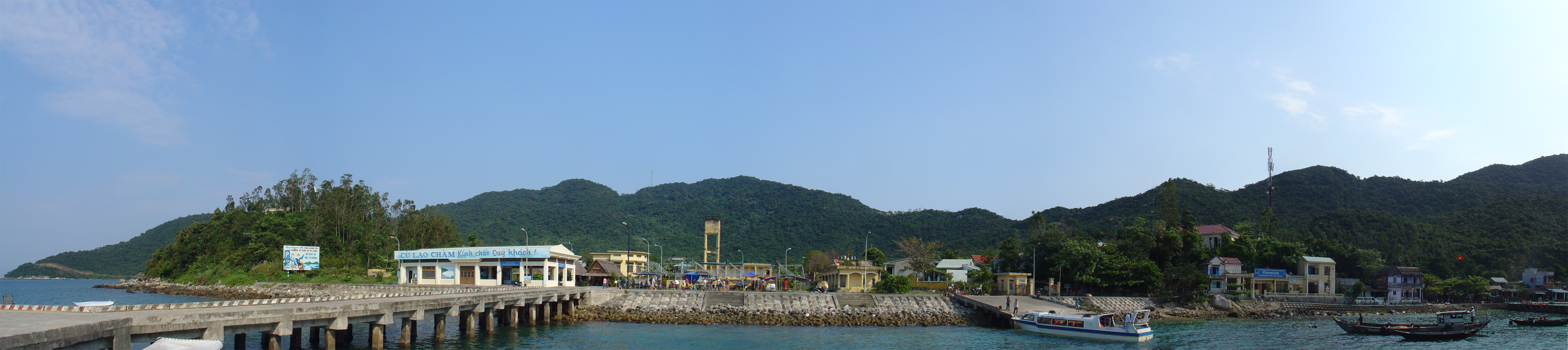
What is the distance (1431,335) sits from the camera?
1614 inches

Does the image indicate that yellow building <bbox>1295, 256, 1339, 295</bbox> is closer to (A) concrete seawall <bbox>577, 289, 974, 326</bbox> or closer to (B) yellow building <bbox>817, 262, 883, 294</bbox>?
(B) yellow building <bbox>817, 262, 883, 294</bbox>

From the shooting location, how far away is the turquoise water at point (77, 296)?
2399 inches

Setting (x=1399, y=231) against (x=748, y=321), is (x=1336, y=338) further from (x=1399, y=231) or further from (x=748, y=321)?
(x=1399, y=231)

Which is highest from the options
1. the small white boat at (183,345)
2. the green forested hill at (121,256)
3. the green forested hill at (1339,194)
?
the green forested hill at (1339,194)

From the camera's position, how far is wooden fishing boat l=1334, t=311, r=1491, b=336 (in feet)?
136

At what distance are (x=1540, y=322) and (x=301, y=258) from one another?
9349 centimetres

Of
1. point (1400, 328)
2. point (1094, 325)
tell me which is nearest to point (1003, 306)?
point (1094, 325)

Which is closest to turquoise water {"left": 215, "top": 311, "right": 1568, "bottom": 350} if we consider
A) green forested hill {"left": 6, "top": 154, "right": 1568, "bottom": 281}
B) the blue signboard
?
the blue signboard

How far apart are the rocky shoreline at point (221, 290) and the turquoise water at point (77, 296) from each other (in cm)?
153

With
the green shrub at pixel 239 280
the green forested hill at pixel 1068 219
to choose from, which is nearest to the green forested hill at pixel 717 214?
the green forested hill at pixel 1068 219

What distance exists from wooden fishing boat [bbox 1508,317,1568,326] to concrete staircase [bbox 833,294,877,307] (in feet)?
133

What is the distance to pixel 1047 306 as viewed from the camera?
158ft

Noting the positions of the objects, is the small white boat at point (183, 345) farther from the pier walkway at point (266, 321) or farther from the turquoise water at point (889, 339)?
the turquoise water at point (889, 339)

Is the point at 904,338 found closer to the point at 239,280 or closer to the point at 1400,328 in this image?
the point at 1400,328
